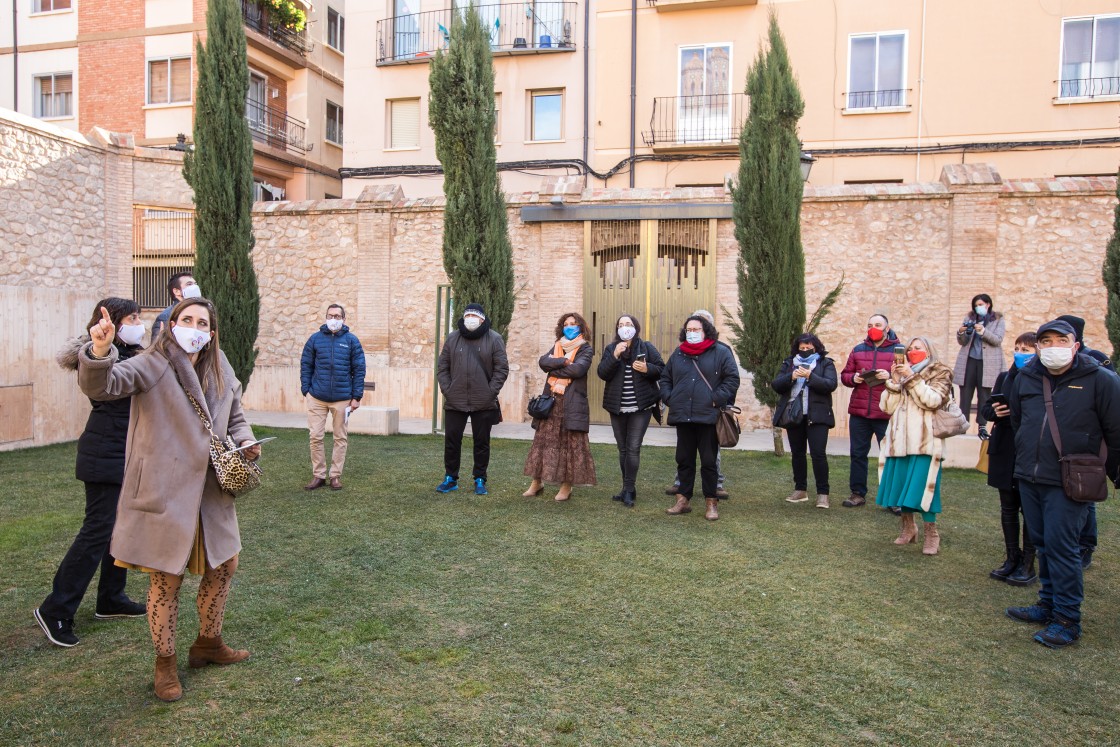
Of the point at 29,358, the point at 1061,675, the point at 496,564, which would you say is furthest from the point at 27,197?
the point at 1061,675

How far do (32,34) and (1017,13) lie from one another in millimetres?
26447

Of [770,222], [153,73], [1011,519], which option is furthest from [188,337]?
[153,73]

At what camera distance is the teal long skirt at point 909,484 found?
20.1 feet

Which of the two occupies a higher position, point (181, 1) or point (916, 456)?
point (181, 1)

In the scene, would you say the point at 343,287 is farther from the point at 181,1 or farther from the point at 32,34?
the point at 32,34

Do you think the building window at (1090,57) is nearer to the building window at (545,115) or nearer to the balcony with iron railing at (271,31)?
the building window at (545,115)

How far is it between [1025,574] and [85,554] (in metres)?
5.78

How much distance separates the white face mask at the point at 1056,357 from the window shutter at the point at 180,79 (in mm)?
23997

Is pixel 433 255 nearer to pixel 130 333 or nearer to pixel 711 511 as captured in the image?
pixel 711 511

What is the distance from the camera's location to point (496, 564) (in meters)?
5.74

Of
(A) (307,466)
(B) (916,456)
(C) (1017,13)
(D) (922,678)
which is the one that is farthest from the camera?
(C) (1017,13)

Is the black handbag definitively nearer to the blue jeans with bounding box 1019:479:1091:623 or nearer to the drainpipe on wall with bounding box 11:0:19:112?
the blue jeans with bounding box 1019:479:1091:623

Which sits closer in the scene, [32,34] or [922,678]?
[922,678]

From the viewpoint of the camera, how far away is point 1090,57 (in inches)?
717
